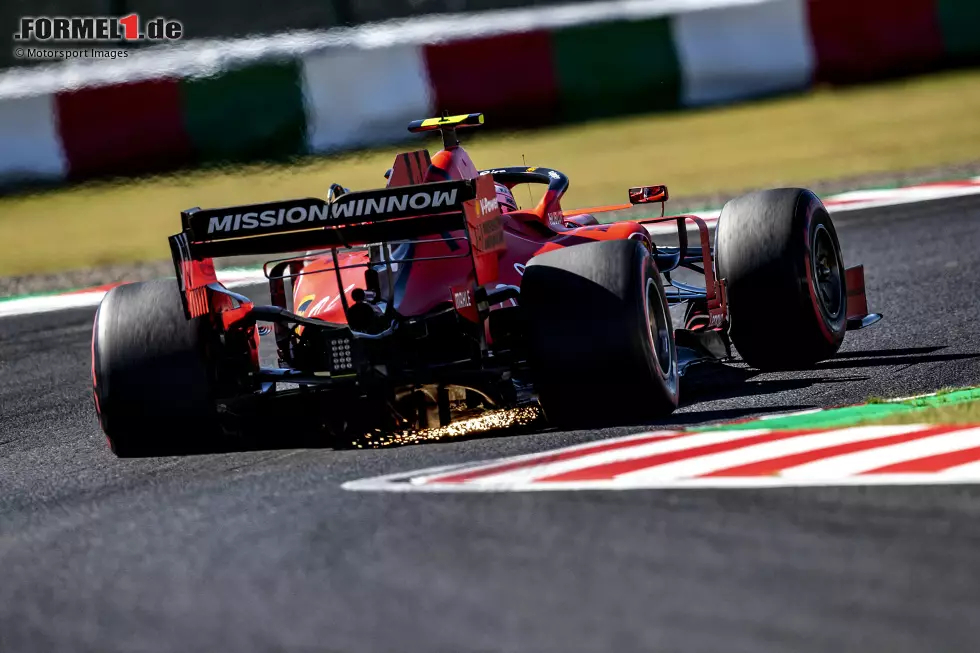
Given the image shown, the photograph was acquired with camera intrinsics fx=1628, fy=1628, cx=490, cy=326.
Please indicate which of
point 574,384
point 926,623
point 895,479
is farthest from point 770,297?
point 926,623

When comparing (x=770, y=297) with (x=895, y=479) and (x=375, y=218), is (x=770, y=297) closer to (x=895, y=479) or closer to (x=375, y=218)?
(x=375, y=218)

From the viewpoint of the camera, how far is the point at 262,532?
4.95 meters

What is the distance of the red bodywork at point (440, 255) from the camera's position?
22.8 feet

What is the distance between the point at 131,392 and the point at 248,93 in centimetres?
1141

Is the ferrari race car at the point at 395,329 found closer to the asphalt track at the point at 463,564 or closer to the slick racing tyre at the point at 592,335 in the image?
the slick racing tyre at the point at 592,335

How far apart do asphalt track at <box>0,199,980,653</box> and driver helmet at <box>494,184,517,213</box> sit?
1784 mm

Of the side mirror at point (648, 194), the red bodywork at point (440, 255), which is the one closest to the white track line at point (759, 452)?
the red bodywork at point (440, 255)

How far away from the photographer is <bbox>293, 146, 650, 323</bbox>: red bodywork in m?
6.95

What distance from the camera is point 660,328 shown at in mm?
6539

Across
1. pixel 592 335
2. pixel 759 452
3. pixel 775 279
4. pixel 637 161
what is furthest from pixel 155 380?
pixel 637 161

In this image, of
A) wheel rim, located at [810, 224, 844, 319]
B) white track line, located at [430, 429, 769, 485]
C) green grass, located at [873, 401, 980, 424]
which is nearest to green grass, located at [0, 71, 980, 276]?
wheel rim, located at [810, 224, 844, 319]

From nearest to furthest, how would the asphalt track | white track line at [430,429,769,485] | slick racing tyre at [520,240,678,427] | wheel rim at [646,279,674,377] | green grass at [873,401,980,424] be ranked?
the asphalt track < white track line at [430,429,769,485] < green grass at [873,401,980,424] < slick racing tyre at [520,240,678,427] < wheel rim at [646,279,674,377]

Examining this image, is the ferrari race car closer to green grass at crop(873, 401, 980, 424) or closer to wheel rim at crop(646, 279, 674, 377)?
wheel rim at crop(646, 279, 674, 377)

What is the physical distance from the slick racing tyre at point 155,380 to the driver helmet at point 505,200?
67.9 inches
